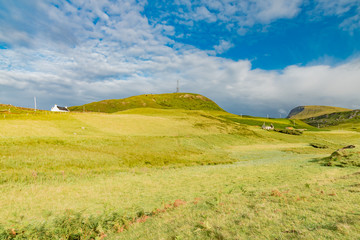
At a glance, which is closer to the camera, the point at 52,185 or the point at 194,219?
the point at 194,219

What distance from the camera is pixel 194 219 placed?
8203 mm

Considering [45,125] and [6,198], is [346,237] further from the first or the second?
[45,125]

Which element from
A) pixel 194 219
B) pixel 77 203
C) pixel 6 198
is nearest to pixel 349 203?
pixel 194 219

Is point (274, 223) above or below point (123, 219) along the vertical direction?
above

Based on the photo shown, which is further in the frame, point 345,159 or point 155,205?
point 345,159

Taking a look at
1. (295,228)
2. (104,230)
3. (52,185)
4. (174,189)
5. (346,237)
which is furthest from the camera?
(52,185)

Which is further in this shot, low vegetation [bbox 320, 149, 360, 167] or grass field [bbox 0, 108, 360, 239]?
low vegetation [bbox 320, 149, 360, 167]

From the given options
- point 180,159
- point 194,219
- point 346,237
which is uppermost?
point 346,237

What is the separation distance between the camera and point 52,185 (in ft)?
53.7

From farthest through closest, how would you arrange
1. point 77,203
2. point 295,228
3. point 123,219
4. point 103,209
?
point 77,203
point 103,209
point 123,219
point 295,228

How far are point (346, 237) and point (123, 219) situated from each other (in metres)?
8.89

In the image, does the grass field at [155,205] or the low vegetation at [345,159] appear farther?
the low vegetation at [345,159]

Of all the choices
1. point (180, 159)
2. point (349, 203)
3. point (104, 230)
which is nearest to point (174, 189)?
point (104, 230)

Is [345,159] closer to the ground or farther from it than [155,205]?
farther from it
